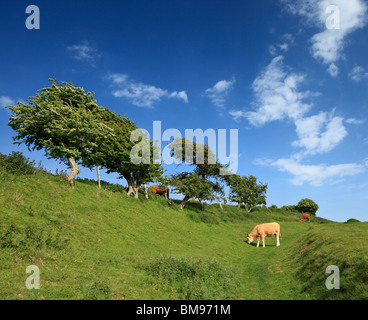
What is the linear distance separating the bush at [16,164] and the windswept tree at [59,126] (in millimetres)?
3993

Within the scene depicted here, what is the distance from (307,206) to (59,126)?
104 meters

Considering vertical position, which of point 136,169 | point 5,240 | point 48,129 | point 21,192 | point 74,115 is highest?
point 74,115

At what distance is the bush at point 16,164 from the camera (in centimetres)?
1934

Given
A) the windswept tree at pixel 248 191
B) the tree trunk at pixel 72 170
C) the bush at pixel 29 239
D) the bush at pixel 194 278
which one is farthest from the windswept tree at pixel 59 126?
the windswept tree at pixel 248 191

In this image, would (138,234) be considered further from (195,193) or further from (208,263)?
(195,193)

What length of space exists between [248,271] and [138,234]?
10.3 m

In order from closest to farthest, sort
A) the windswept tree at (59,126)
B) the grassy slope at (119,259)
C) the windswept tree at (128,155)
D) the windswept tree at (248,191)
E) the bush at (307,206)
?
the grassy slope at (119,259) < the windswept tree at (59,126) < the windswept tree at (128,155) < the windswept tree at (248,191) < the bush at (307,206)

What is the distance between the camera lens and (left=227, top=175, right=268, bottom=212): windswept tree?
198 feet

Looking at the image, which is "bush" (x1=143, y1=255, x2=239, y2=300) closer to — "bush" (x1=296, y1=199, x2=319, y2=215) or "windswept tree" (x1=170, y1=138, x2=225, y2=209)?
"windswept tree" (x1=170, y1=138, x2=225, y2=209)

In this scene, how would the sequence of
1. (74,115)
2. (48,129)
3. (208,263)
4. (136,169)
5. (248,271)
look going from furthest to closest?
(136,169), (74,115), (48,129), (248,271), (208,263)

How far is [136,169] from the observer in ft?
101

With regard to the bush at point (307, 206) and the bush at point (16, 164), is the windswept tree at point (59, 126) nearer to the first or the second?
the bush at point (16, 164)

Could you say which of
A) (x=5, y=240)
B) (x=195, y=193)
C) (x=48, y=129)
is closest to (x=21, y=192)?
(x=5, y=240)
